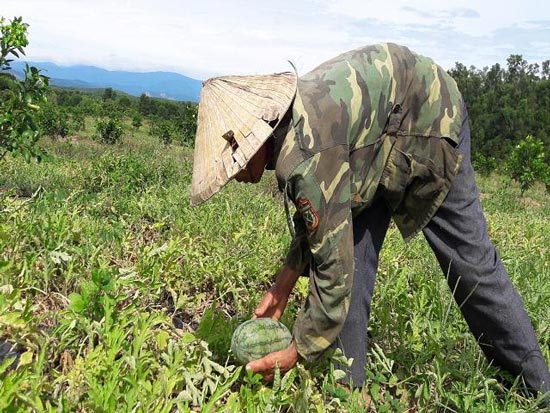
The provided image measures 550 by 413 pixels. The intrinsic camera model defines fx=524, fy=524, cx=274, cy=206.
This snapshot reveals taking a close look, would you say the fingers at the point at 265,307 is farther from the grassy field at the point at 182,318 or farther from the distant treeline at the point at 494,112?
the distant treeline at the point at 494,112

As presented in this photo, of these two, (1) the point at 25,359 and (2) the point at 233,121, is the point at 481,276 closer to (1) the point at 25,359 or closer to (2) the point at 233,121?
(2) the point at 233,121

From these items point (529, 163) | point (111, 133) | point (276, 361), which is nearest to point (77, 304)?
point (276, 361)

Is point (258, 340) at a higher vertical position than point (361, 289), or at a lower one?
lower

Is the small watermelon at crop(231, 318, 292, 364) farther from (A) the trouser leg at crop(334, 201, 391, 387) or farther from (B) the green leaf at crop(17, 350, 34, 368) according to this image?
(B) the green leaf at crop(17, 350, 34, 368)

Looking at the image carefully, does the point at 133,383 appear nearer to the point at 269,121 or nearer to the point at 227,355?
the point at 227,355

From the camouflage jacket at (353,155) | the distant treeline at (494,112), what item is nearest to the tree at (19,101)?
the camouflage jacket at (353,155)

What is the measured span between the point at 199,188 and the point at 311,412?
1.03 meters

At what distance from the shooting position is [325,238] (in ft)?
6.03

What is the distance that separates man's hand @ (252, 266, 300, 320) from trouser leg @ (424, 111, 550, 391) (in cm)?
68

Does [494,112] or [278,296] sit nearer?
[278,296]

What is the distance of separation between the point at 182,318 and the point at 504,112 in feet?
124

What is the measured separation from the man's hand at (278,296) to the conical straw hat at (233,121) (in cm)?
73

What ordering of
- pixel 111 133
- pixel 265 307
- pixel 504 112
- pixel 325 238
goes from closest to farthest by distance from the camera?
pixel 325 238, pixel 265 307, pixel 111 133, pixel 504 112

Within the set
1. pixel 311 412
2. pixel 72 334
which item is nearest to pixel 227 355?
pixel 311 412
